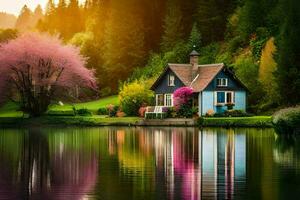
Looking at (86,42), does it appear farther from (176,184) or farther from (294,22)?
(176,184)

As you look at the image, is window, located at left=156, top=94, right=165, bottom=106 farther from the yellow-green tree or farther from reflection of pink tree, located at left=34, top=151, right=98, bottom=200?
reflection of pink tree, located at left=34, top=151, right=98, bottom=200

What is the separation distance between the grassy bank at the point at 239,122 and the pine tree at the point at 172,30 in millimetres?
36287

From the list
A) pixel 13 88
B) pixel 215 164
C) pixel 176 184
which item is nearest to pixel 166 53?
pixel 13 88

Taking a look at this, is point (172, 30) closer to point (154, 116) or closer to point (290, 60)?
point (154, 116)

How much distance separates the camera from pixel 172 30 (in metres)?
94.7

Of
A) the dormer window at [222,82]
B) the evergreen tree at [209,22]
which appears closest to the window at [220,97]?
the dormer window at [222,82]

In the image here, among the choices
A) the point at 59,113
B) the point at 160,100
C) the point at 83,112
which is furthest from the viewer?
the point at 83,112

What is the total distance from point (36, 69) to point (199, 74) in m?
16.8

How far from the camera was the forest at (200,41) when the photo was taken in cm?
5669

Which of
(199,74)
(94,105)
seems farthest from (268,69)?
(94,105)

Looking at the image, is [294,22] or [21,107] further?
[21,107]

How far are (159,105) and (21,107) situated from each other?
1480cm

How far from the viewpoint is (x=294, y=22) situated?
56.4 m

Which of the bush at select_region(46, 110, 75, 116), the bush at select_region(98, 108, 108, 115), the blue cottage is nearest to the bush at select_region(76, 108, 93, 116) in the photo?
the bush at select_region(46, 110, 75, 116)
